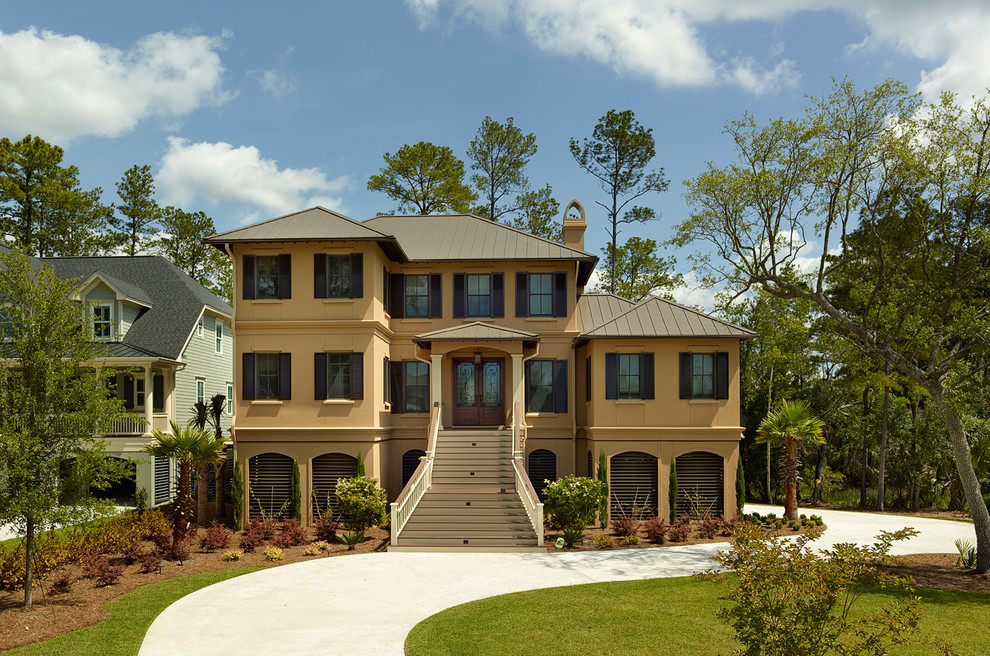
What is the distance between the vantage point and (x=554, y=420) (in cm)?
2375

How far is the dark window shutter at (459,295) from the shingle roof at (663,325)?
167 inches

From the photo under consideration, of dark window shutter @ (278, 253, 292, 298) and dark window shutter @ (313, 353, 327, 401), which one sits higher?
dark window shutter @ (278, 253, 292, 298)

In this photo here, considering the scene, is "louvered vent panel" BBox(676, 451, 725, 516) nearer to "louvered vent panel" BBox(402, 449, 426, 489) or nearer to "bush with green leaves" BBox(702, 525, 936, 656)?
"louvered vent panel" BBox(402, 449, 426, 489)

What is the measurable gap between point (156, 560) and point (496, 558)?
24.7 feet

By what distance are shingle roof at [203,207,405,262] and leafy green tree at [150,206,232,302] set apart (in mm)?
21582

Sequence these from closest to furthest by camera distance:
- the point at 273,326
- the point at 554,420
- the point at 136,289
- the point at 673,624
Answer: the point at 673,624 → the point at 273,326 → the point at 554,420 → the point at 136,289

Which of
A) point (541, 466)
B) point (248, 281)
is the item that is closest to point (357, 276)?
point (248, 281)

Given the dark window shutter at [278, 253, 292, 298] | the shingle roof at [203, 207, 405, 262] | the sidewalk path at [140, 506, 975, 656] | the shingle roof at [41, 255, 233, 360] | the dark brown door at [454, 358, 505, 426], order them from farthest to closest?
the shingle roof at [41, 255, 233, 360] < the dark brown door at [454, 358, 505, 426] < the dark window shutter at [278, 253, 292, 298] < the shingle roof at [203, 207, 405, 262] < the sidewalk path at [140, 506, 975, 656]

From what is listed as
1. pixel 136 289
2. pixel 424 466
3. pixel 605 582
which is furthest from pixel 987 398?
pixel 136 289

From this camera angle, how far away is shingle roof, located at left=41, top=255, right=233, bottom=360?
28.4 m

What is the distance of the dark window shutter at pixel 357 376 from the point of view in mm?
21578

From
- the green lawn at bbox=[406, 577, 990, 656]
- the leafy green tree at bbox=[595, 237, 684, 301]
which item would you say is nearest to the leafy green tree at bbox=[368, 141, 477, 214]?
the leafy green tree at bbox=[595, 237, 684, 301]

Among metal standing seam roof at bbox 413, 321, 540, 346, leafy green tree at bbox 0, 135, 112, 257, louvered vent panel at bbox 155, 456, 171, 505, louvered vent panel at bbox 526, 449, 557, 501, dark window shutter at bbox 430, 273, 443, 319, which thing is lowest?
louvered vent panel at bbox 155, 456, 171, 505

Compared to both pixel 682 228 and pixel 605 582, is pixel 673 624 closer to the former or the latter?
pixel 605 582
